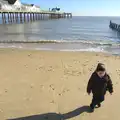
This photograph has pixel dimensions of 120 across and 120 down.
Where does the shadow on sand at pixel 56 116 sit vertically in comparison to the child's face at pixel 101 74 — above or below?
below

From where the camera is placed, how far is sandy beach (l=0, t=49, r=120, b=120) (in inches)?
213

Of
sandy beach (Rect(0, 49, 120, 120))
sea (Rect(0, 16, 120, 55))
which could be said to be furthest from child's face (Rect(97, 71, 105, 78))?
sea (Rect(0, 16, 120, 55))

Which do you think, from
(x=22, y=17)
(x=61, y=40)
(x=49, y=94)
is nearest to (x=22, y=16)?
(x=22, y=17)

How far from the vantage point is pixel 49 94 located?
21.4 ft

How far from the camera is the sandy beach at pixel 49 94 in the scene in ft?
17.7

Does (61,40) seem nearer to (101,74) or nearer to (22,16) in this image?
(101,74)

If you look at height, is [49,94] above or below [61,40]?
above

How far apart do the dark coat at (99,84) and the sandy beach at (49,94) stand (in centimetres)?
48

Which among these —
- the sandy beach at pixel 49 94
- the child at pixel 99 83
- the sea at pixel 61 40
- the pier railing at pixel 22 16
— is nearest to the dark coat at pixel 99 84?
the child at pixel 99 83

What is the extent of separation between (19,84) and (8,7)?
186ft

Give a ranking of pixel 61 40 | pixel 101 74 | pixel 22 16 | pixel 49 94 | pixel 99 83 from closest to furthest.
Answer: pixel 101 74, pixel 99 83, pixel 49 94, pixel 61 40, pixel 22 16

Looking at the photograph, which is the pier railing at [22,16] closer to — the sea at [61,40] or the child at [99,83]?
the sea at [61,40]

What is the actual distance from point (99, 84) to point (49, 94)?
1.66 meters

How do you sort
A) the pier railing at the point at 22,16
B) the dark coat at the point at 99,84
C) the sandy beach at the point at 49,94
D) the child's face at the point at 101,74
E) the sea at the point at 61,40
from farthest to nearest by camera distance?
the pier railing at the point at 22,16, the sea at the point at 61,40, the sandy beach at the point at 49,94, the dark coat at the point at 99,84, the child's face at the point at 101,74
